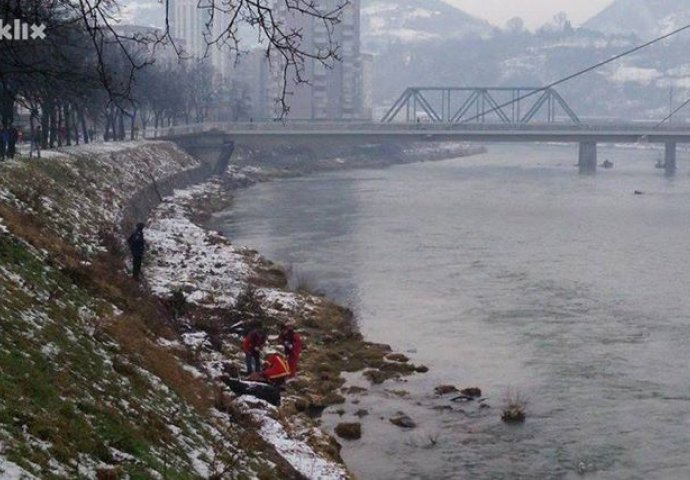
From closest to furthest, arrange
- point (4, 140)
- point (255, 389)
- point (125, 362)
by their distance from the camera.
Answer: point (125, 362)
point (255, 389)
point (4, 140)

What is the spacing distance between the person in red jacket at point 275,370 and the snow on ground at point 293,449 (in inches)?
73.8

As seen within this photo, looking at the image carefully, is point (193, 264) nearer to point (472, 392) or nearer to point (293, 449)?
point (472, 392)

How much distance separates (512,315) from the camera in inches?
839

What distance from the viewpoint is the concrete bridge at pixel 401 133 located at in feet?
210

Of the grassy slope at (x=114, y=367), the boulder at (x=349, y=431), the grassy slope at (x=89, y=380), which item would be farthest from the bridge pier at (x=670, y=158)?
the boulder at (x=349, y=431)

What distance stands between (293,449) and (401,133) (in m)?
56.1

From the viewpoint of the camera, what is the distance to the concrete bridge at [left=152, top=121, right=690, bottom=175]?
2525 inches

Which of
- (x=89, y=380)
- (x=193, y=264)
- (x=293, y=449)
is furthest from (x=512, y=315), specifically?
(x=89, y=380)

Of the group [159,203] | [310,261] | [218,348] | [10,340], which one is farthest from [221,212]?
[10,340]

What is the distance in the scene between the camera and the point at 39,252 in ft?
44.9

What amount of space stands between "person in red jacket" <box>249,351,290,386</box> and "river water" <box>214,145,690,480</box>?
117 centimetres

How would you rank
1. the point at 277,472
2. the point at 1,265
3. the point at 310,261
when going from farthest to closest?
the point at 310,261, the point at 1,265, the point at 277,472

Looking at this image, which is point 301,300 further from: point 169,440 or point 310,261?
point 169,440

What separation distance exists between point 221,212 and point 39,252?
93.6 feet
